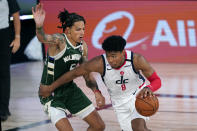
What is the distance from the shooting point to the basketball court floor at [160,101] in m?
6.59

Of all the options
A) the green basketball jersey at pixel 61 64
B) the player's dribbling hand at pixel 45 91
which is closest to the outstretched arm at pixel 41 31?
the green basketball jersey at pixel 61 64

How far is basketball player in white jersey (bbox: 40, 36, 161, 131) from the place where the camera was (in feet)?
15.9

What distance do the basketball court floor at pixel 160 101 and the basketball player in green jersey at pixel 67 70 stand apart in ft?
4.11

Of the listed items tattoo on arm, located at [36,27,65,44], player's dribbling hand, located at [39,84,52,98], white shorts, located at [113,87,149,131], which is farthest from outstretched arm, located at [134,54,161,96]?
player's dribbling hand, located at [39,84,52,98]

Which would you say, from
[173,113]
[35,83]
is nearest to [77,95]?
[173,113]

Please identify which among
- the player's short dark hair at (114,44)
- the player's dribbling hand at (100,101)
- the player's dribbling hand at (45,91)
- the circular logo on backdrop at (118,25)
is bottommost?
the circular logo on backdrop at (118,25)

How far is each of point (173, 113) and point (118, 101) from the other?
2057mm

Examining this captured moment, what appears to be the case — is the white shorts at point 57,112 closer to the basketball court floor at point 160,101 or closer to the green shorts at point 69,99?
the green shorts at point 69,99

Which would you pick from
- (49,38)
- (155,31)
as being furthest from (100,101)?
(155,31)

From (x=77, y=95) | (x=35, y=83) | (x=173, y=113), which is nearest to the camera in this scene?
(x=77, y=95)

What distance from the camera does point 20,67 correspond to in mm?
12086

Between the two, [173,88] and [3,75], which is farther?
[173,88]

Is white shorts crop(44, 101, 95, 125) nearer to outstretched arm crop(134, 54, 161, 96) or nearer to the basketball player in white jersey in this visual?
the basketball player in white jersey

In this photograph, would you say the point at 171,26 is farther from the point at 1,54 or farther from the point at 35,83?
the point at 1,54
